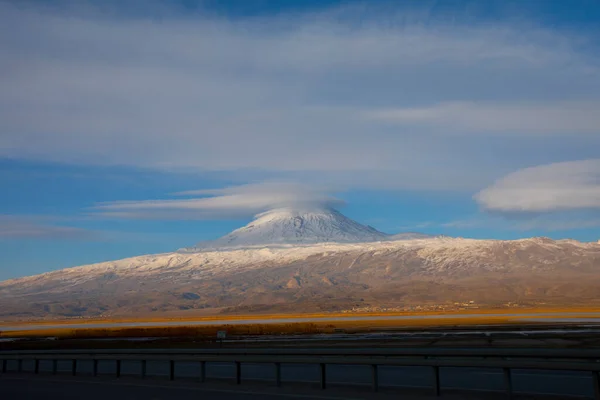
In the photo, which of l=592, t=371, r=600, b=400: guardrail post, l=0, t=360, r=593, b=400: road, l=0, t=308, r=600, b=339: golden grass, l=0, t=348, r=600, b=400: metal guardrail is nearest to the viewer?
l=592, t=371, r=600, b=400: guardrail post

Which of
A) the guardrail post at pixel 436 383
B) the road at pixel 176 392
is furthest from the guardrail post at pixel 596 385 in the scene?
the guardrail post at pixel 436 383

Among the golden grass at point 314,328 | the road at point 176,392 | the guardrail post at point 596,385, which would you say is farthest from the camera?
the golden grass at point 314,328

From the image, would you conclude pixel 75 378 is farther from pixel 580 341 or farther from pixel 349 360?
pixel 580 341

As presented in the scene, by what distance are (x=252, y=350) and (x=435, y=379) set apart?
696 centimetres

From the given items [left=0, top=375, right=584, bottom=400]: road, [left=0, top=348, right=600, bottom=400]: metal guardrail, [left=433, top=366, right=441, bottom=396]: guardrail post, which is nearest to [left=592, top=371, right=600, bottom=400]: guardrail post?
[left=0, top=348, right=600, bottom=400]: metal guardrail

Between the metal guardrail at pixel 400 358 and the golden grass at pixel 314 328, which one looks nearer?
the metal guardrail at pixel 400 358

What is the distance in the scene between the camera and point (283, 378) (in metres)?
23.1

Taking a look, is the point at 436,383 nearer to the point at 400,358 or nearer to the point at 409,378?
the point at 400,358

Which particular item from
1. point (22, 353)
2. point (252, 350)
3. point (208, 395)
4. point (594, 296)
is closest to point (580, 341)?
point (252, 350)

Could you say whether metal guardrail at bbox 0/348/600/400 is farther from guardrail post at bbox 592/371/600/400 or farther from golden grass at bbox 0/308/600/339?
golden grass at bbox 0/308/600/339

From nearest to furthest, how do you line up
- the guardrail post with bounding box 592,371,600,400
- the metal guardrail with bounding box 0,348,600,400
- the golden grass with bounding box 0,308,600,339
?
the guardrail post with bounding box 592,371,600,400
the metal guardrail with bounding box 0,348,600,400
the golden grass with bounding box 0,308,600,339

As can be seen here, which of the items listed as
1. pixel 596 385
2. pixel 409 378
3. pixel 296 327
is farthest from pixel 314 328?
pixel 596 385

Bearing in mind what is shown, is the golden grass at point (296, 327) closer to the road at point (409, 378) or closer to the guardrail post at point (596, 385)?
the road at point (409, 378)

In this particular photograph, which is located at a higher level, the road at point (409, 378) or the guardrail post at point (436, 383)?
the guardrail post at point (436, 383)
